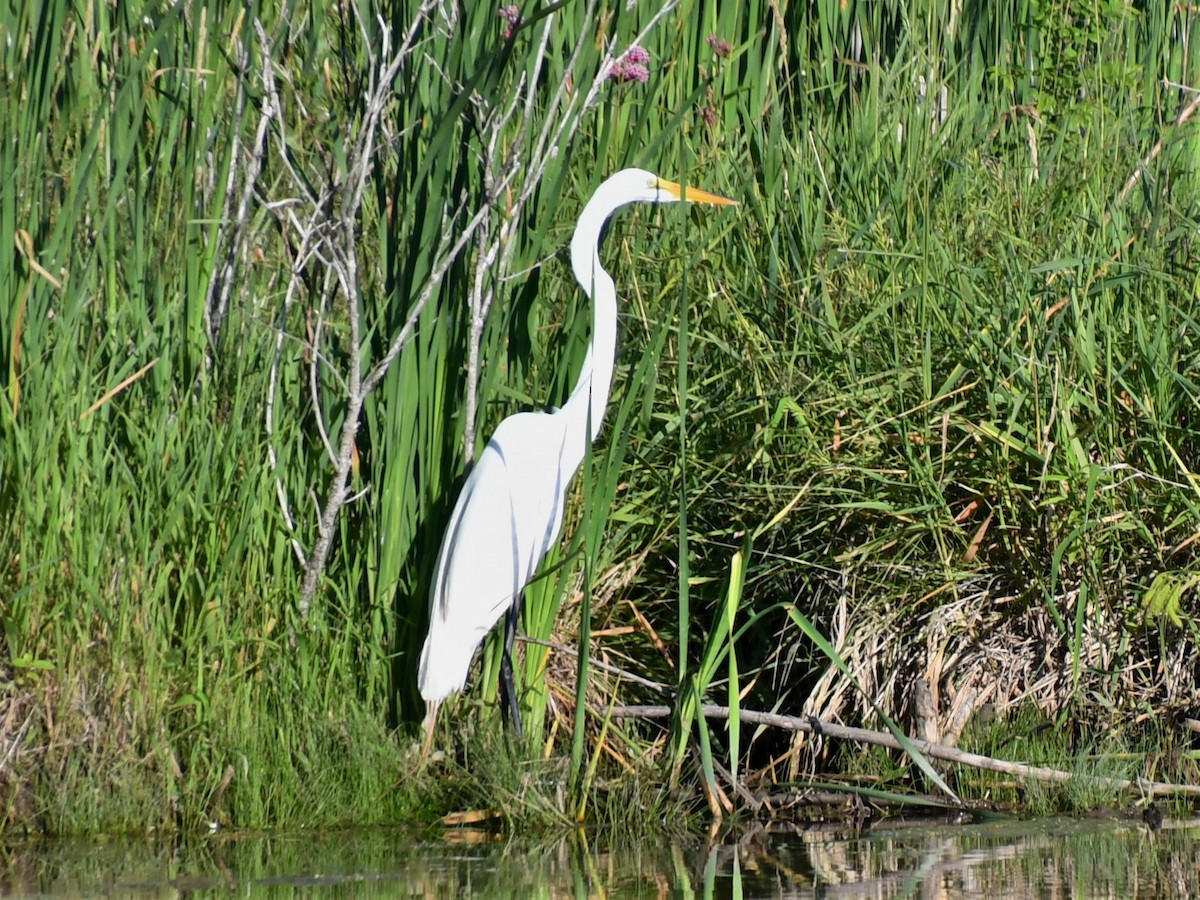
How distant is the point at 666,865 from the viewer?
2973mm

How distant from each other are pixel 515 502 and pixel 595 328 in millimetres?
408

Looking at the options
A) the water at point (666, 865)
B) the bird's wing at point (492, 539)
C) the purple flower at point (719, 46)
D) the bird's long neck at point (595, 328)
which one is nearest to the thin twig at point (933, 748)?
the water at point (666, 865)

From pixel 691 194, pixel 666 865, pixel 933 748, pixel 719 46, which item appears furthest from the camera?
pixel 719 46

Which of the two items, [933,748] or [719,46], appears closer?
[933,748]

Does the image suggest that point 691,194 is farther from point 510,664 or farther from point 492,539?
point 510,664

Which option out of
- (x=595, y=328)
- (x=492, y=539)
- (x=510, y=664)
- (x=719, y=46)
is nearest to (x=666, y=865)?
(x=510, y=664)

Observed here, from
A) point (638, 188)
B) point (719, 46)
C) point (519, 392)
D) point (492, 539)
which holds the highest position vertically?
point (719, 46)

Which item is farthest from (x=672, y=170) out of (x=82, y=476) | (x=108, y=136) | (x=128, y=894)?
(x=128, y=894)

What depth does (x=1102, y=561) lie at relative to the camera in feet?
11.5

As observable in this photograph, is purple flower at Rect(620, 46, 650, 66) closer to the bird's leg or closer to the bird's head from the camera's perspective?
the bird's head

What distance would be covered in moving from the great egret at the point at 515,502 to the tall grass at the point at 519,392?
0.09 meters

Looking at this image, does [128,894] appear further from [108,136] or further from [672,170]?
[672,170]

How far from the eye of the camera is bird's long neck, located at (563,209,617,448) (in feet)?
11.5

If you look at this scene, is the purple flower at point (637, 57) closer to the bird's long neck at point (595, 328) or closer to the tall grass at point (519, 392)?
the tall grass at point (519, 392)
